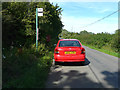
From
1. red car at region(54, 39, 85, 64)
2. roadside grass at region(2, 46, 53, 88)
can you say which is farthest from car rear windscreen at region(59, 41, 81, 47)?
roadside grass at region(2, 46, 53, 88)

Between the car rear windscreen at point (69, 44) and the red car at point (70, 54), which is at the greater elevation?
the car rear windscreen at point (69, 44)

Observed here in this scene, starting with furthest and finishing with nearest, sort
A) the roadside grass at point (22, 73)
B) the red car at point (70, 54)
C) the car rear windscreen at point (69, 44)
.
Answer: the car rear windscreen at point (69, 44) < the red car at point (70, 54) < the roadside grass at point (22, 73)

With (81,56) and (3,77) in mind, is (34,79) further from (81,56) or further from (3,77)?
(81,56)

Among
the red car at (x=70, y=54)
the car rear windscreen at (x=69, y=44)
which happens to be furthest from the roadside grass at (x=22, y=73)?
the car rear windscreen at (x=69, y=44)

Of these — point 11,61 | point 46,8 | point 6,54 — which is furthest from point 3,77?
point 46,8

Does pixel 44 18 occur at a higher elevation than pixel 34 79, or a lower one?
higher

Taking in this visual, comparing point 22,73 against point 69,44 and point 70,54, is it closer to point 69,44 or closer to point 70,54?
point 70,54

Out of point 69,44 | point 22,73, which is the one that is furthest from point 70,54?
point 22,73

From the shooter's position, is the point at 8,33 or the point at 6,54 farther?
the point at 8,33

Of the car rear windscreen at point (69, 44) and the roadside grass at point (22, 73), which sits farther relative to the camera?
the car rear windscreen at point (69, 44)

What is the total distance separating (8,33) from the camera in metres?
7.01

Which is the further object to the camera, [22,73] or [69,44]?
[69,44]

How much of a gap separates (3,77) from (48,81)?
1.55 m

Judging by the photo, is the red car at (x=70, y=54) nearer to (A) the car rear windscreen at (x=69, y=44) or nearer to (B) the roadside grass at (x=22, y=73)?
(A) the car rear windscreen at (x=69, y=44)
